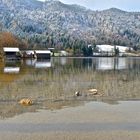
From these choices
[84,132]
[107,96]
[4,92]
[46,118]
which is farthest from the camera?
[4,92]

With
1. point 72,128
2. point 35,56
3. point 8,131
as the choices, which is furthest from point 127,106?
point 35,56

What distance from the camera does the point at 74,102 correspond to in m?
24.9

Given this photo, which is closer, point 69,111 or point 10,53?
point 69,111

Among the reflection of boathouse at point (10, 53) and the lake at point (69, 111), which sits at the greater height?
the lake at point (69, 111)

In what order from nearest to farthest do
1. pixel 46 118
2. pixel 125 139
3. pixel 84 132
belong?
pixel 125 139 → pixel 84 132 → pixel 46 118

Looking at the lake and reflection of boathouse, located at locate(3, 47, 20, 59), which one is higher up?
the lake

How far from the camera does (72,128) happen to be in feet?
54.7

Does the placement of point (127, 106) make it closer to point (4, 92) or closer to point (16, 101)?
point (16, 101)

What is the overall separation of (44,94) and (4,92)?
11.2ft

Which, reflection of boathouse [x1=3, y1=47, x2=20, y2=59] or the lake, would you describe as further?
reflection of boathouse [x1=3, y1=47, x2=20, y2=59]

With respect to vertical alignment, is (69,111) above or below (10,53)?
above

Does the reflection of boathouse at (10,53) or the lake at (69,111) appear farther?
the reflection of boathouse at (10,53)

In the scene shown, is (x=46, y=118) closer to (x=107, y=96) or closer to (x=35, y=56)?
(x=107, y=96)

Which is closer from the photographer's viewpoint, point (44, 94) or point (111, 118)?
point (111, 118)
